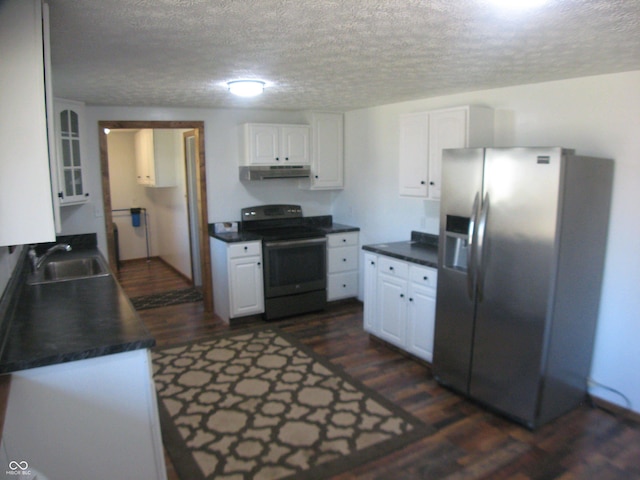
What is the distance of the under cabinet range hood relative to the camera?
493 centimetres

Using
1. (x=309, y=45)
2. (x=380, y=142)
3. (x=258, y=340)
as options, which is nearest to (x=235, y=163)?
(x=380, y=142)

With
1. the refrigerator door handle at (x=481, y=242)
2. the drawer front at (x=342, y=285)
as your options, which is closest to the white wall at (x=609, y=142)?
the refrigerator door handle at (x=481, y=242)

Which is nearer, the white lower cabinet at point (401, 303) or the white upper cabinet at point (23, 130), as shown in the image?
the white upper cabinet at point (23, 130)

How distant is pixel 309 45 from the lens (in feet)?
7.33

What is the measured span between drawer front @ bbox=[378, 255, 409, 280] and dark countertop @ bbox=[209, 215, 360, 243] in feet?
3.89

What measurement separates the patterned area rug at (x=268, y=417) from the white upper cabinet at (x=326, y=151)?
2.15 meters

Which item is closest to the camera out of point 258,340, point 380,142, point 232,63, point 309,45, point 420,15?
point 420,15

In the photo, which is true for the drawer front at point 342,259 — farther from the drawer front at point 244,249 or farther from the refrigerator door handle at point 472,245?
the refrigerator door handle at point 472,245

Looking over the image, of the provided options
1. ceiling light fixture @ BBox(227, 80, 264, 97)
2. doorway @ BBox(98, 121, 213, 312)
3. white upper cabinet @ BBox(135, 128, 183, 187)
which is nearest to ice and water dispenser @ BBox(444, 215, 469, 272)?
ceiling light fixture @ BBox(227, 80, 264, 97)

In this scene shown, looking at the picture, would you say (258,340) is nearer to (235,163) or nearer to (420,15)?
(235,163)

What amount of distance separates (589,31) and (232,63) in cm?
185

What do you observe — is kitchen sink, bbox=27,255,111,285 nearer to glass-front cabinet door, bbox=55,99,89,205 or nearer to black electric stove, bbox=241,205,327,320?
glass-front cabinet door, bbox=55,99,89,205

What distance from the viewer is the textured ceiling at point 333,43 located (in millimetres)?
1722

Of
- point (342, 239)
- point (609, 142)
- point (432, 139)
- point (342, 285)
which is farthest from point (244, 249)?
point (609, 142)
